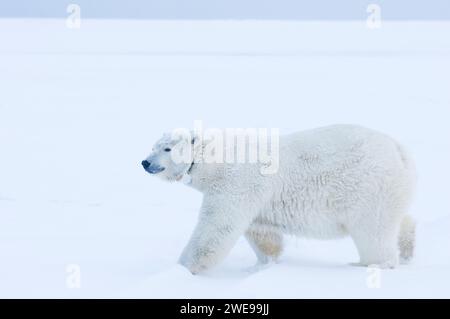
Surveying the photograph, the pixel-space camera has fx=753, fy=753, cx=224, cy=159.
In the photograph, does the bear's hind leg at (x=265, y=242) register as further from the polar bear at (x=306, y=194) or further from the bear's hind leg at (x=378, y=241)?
the bear's hind leg at (x=378, y=241)

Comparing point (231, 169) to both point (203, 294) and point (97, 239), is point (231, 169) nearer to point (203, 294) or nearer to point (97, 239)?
point (203, 294)

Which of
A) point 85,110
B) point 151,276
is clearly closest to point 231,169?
point 151,276

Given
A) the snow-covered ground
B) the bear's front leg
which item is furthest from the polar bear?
the snow-covered ground

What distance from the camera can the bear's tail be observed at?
5.04m

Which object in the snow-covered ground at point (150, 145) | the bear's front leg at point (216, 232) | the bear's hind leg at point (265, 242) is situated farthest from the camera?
the bear's hind leg at point (265, 242)

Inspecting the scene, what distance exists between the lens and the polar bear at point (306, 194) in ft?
15.1

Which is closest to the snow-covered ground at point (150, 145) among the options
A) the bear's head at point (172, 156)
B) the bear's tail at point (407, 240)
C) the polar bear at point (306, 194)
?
the bear's tail at point (407, 240)

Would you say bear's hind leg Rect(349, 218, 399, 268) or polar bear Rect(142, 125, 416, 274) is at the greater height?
polar bear Rect(142, 125, 416, 274)

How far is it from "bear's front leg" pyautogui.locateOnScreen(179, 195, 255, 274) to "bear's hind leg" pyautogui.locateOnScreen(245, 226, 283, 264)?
0.82ft

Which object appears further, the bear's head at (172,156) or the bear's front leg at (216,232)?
the bear's head at (172,156)

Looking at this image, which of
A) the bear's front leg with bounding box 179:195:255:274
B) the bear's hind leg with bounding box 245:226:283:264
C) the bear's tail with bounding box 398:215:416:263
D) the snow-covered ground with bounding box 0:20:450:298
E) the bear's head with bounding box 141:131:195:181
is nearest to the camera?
the snow-covered ground with bounding box 0:20:450:298

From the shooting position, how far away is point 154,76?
1875cm

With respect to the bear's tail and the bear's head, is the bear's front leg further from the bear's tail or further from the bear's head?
the bear's tail

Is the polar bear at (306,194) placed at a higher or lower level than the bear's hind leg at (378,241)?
higher
